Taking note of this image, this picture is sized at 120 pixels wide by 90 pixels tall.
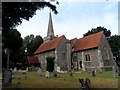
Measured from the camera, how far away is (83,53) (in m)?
50.9

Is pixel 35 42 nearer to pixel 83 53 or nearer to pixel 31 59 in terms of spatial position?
pixel 31 59

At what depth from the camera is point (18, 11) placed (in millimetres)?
13961

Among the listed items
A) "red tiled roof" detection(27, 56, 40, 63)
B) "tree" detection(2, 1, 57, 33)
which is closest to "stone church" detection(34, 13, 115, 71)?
"red tiled roof" detection(27, 56, 40, 63)

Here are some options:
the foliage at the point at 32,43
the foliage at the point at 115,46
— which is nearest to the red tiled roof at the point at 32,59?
the foliage at the point at 32,43

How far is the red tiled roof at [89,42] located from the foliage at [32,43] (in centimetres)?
2558

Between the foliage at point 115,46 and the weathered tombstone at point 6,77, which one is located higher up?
the foliage at point 115,46

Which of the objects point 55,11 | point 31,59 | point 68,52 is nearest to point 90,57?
point 68,52

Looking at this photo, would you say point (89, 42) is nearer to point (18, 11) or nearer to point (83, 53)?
point (83, 53)

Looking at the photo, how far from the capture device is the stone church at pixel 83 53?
154ft

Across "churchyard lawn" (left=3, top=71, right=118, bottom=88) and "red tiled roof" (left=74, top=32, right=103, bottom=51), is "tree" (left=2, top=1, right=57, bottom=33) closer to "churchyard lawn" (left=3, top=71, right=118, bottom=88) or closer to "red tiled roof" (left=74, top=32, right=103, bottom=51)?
"churchyard lawn" (left=3, top=71, right=118, bottom=88)

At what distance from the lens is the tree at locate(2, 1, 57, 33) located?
13.5m

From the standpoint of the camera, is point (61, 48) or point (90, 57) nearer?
point (90, 57)

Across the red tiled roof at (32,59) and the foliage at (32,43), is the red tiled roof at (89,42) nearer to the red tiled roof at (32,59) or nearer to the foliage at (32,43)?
the red tiled roof at (32,59)

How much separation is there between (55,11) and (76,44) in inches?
1612
